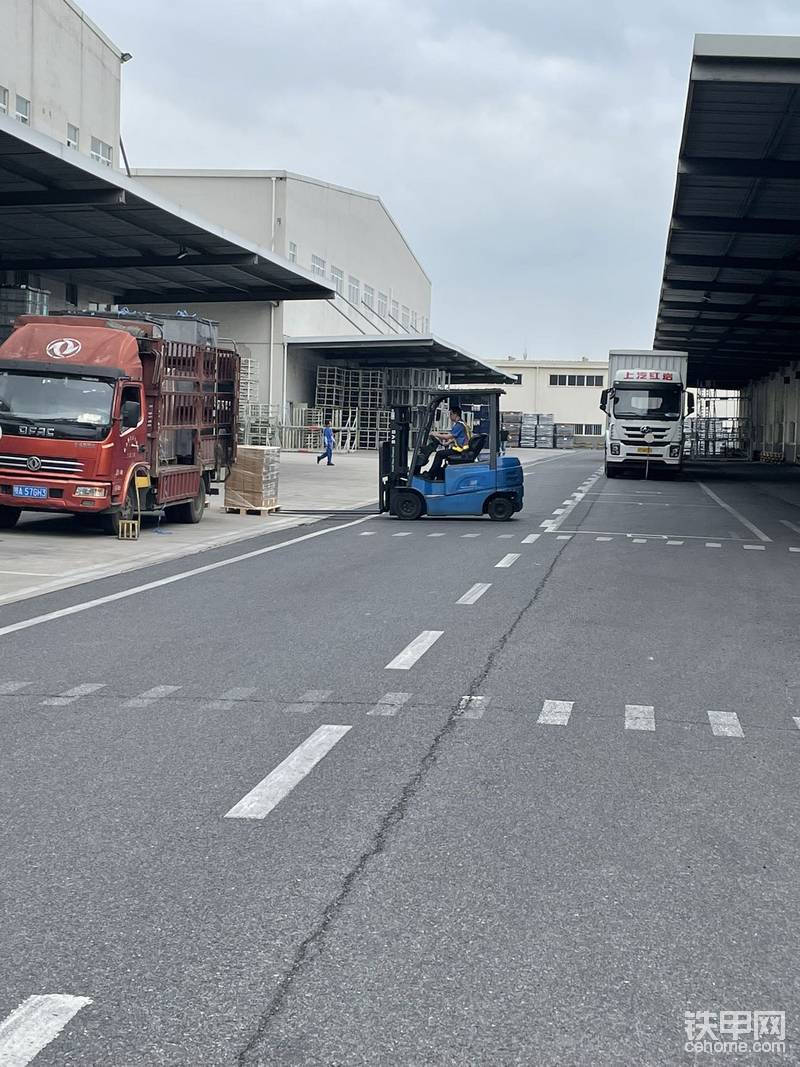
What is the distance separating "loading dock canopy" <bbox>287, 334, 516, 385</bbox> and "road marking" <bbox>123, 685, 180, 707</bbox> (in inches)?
1908

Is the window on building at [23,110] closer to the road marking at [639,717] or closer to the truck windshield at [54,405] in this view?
the truck windshield at [54,405]

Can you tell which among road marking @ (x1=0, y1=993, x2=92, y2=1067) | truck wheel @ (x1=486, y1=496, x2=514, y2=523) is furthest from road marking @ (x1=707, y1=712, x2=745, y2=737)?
truck wheel @ (x1=486, y1=496, x2=514, y2=523)

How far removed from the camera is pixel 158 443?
20.2 m

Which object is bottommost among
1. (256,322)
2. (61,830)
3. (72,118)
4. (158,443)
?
(61,830)

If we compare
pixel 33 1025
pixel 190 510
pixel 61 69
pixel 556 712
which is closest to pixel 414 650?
pixel 556 712

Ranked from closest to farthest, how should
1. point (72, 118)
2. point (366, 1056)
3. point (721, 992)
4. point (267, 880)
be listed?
point (366, 1056), point (721, 992), point (267, 880), point (72, 118)

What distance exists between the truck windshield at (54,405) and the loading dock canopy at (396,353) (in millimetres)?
37743

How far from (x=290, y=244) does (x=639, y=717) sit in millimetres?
54360

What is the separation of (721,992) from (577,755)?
9.55 feet

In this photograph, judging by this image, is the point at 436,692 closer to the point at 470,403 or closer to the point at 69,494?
the point at 69,494

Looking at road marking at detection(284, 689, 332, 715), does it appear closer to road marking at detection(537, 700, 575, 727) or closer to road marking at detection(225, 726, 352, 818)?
road marking at detection(225, 726, 352, 818)

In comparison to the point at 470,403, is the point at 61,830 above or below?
below

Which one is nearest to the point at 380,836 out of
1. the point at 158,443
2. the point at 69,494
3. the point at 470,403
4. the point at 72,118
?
the point at 69,494

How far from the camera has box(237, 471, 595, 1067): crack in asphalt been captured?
146 inches
